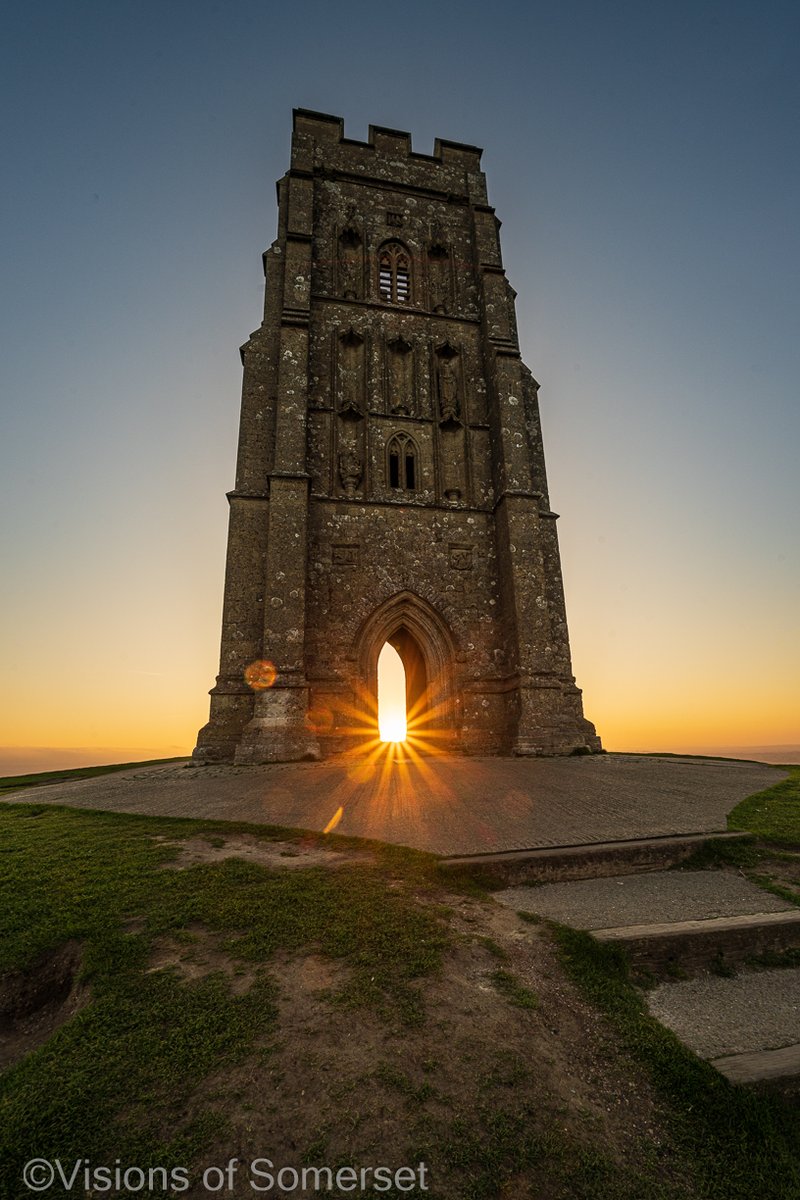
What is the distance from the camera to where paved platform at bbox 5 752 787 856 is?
6.09m

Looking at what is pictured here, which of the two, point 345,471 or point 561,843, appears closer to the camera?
point 561,843

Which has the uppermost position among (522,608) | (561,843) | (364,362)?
(364,362)

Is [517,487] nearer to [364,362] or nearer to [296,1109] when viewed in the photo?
[364,362]

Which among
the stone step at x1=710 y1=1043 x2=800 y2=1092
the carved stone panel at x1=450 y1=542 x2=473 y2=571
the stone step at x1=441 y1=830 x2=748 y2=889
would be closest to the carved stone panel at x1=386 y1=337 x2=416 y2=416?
the carved stone panel at x1=450 y1=542 x2=473 y2=571

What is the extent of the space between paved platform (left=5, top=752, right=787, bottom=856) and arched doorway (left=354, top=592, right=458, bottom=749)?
2670 millimetres

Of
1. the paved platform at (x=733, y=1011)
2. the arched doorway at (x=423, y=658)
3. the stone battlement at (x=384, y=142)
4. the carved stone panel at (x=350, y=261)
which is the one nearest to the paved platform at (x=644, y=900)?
the paved platform at (x=733, y=1011)

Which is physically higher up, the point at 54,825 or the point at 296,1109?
the point at 54,825

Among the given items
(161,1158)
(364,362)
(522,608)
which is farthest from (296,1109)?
(364,362)

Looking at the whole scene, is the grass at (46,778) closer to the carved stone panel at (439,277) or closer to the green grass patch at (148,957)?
the green grass patch at (148,957)

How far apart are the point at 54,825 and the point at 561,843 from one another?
21.9ft

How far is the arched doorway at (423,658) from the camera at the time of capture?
1502 cm

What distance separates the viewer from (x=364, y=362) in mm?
17812

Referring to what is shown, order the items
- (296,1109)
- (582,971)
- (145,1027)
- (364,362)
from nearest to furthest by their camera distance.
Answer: (296,1109) → (145,1027) → (582,971) → (364,362)

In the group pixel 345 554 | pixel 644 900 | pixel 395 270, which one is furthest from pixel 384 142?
pixel 644 900
